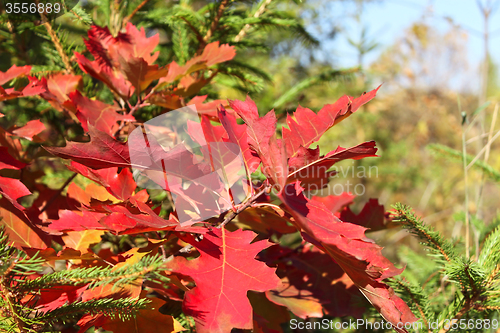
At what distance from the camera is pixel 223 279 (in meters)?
0.51

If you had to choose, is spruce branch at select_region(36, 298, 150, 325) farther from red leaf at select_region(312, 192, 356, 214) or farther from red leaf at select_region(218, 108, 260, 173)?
red leaf at select_region(312, 192, 356, 214)

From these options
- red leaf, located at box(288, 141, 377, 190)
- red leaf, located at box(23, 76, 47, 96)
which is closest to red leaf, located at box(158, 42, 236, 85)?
red leaf, located at box(23, 76, 47, 96)

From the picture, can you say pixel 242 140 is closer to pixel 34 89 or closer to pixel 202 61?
pixel 202 61

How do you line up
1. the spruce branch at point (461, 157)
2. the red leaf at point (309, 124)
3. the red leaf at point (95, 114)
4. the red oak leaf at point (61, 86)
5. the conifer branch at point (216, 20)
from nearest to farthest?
the red leaf at point (309, 124)
the red leaf at point (95, 114)
the red oak leaf at point (61, 86)
the conifer branch at point (216, 20)
the spruce branch at point (461, 157)

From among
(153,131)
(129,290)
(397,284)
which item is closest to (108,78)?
(153,131)

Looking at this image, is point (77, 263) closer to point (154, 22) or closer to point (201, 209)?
point (201, 209)

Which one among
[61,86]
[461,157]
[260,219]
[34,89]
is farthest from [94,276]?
[461,157]

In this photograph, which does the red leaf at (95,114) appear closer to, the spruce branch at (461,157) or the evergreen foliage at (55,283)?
the evergreen foliage at (55,283)

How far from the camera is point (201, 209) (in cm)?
61

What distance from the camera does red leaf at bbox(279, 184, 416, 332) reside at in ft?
1.52

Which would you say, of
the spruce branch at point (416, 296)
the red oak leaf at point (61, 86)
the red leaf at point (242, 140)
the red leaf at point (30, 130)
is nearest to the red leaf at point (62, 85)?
the red oak leaf at point (61, 86)

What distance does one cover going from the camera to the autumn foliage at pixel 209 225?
49 cm

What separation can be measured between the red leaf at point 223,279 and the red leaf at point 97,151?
0.18 metres

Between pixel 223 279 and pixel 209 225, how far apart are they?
0.11m
